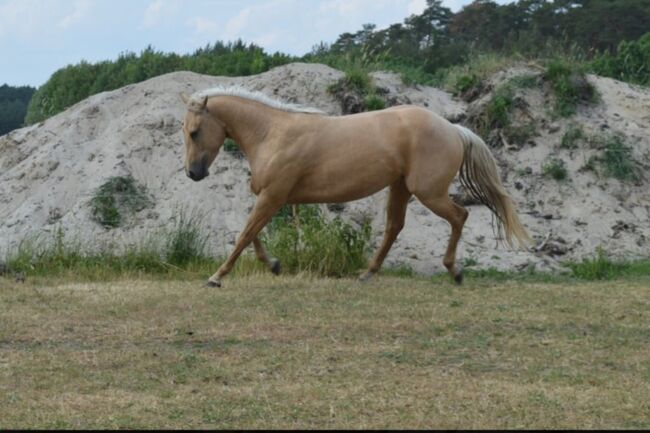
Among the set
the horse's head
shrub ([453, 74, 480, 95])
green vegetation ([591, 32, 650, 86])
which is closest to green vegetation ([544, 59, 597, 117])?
shrub ([453, 74, 480, 95])

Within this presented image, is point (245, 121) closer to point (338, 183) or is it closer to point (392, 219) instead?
point (338, 183)

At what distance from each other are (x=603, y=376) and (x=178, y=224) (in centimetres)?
760

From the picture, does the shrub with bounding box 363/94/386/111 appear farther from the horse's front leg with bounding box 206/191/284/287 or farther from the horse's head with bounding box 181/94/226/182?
the horse's front leg with bounding box 206/191/284/287

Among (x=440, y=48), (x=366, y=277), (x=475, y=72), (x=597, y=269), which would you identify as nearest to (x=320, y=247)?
(x=366, y=277)

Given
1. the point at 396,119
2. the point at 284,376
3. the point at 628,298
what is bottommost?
the point at 284,376

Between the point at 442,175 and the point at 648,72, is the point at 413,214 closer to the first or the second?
the point at 442,175

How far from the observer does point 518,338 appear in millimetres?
8094

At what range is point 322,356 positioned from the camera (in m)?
7.44

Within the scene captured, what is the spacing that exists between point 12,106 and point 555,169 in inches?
1023

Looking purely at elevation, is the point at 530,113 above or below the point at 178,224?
above

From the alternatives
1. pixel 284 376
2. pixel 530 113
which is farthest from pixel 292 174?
pixel 530 113

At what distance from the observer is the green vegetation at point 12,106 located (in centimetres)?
3424

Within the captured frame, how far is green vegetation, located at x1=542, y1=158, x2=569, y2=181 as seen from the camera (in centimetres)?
1527

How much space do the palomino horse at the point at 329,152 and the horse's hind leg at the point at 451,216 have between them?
0.01m
